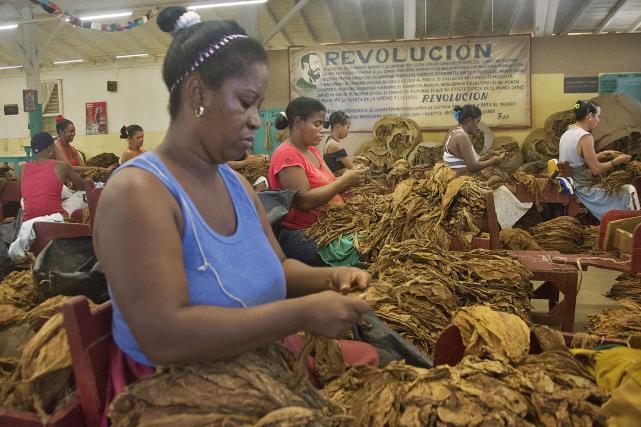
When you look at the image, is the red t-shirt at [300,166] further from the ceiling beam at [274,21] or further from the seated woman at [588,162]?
the ceiling beam at [274,21]

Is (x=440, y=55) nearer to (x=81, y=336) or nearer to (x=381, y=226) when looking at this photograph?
(x=381, y=226)

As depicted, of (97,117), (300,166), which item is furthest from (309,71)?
(97,117)

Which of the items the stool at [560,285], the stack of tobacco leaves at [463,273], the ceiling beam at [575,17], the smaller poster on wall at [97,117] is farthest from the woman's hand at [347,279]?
the smaller poster on wall at [97,117]

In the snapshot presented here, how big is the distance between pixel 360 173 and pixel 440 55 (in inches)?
270

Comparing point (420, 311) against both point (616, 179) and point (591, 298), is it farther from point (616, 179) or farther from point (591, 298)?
point (616, 179)

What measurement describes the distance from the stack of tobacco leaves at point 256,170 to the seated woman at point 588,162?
3.30 m

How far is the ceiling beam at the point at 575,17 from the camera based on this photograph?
10.6 m

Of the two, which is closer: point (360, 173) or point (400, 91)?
point (360, 173)

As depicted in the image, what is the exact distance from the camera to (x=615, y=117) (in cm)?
820

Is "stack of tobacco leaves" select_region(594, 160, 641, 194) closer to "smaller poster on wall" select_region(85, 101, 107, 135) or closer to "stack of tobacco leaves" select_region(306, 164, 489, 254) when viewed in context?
"stack of tobacco leaves" select_region(306, 164, 489, 254)

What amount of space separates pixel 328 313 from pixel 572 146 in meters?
5.41

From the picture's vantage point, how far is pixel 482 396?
47.0 inches

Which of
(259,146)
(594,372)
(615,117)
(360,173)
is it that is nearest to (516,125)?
(615,117)

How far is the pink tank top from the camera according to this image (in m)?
4.17
